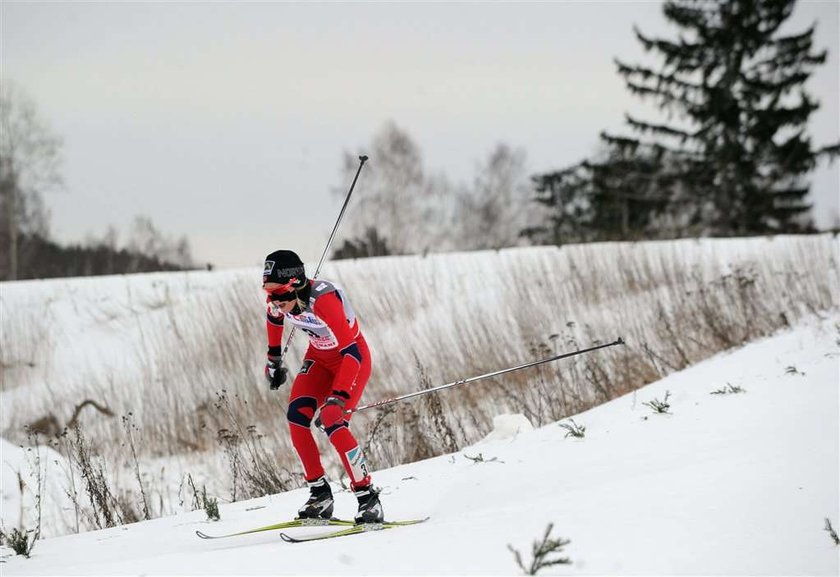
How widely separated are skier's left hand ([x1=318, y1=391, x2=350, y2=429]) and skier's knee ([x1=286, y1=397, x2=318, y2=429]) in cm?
23

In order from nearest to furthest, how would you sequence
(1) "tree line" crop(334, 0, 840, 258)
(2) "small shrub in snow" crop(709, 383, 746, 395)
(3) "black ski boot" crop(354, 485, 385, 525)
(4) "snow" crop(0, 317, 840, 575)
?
(4) "snow" crop(0, 317, 840, 575)
(3) "black ski boot" crop(354, 485, 385, 525)
(2) "small shrub in snow" crop(709, 383, 746, 395)
(1) "tree line" crop(334, 0, 840, 258)

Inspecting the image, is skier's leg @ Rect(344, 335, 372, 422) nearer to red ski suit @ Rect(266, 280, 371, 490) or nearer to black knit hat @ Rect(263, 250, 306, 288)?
red ski suit @ Rect(266, 280, 371, 490)

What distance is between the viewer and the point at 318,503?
4.28 m

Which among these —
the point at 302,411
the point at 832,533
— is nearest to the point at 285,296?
the point at 302,411

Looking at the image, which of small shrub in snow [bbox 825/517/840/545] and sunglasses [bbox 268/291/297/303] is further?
sunglasses [bbox 268/291/297/303]

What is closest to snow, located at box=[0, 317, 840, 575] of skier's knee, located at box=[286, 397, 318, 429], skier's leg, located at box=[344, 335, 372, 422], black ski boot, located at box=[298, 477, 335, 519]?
black ski boot, located at box=[298, 477, 335, 519]

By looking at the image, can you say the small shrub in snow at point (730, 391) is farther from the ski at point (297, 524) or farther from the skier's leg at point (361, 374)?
the ski at point (297, 524)

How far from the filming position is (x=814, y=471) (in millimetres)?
3971

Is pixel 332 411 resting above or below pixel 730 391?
above

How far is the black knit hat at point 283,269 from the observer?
4168 millimetres

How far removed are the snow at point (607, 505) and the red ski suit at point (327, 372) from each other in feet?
1.81

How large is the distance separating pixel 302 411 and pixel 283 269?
2.95 ft

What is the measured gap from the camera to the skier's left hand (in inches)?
163

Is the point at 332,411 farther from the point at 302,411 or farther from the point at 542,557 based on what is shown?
the point at 542,557
